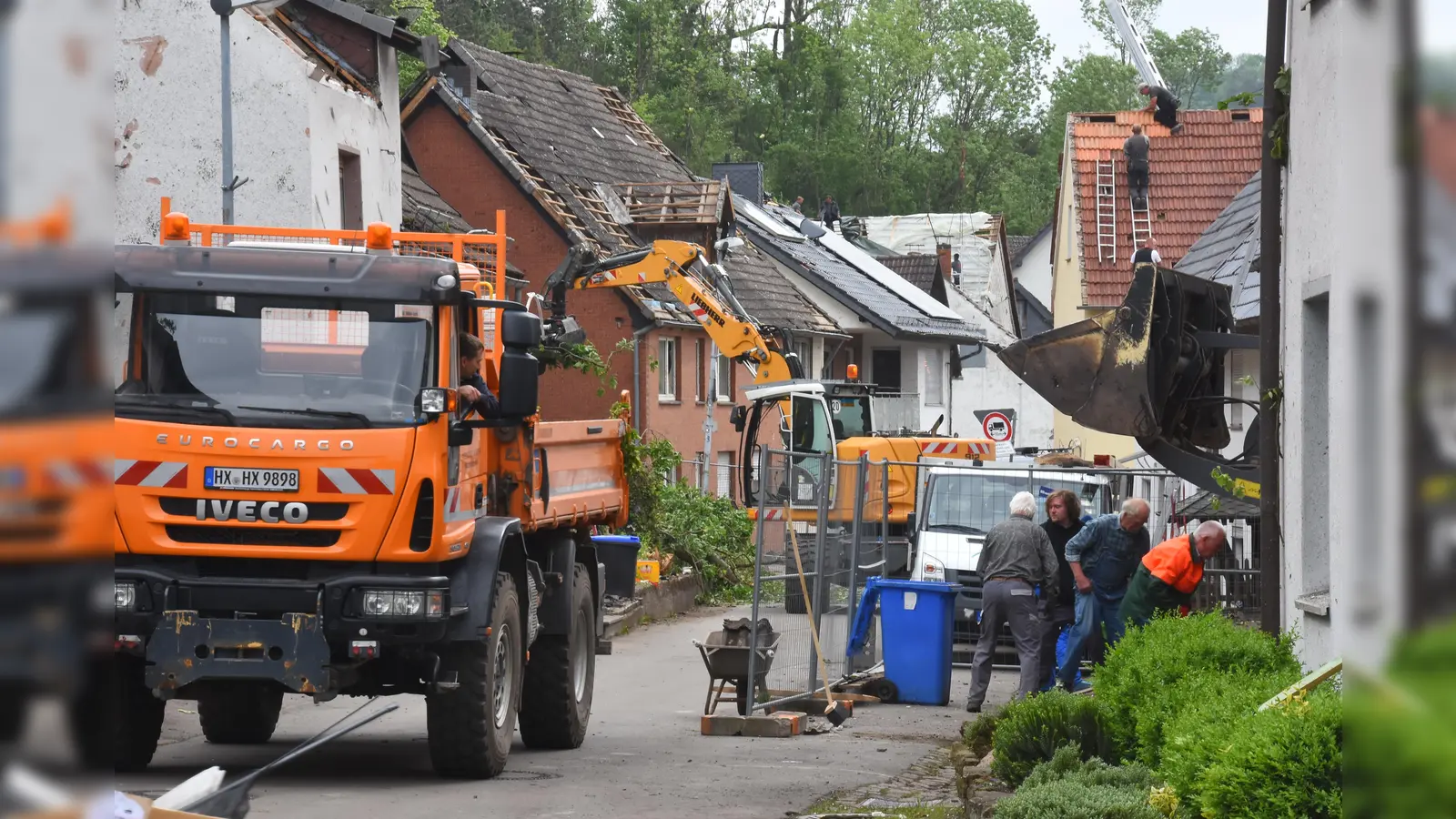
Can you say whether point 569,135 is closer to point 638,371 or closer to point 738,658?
point 638,371

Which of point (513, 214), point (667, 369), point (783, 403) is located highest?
point (513, 214)

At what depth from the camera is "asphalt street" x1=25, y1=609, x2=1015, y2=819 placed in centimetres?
999

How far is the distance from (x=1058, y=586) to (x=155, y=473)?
8827 millimetres

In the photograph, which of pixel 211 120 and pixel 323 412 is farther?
pixel 211 120

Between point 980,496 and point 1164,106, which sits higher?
point 1164,106

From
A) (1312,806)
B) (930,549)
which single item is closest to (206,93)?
(930,549)

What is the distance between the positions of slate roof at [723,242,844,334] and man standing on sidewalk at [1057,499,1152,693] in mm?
26713

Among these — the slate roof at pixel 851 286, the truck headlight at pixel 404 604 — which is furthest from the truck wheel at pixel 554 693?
the slate roof at pixel 851 286

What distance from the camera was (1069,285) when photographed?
3694 centimetres

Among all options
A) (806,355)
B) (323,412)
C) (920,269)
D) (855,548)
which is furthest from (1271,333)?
(920,269)

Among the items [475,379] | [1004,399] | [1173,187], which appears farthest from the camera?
[1004,399]

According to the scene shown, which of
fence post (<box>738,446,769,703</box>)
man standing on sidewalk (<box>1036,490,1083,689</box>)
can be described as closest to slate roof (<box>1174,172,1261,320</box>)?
man standing on sidewalk (<box>1036,490,1083,689</box>)

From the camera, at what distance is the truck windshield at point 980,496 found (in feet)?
63.8

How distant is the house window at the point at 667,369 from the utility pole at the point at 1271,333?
85.8 ft
